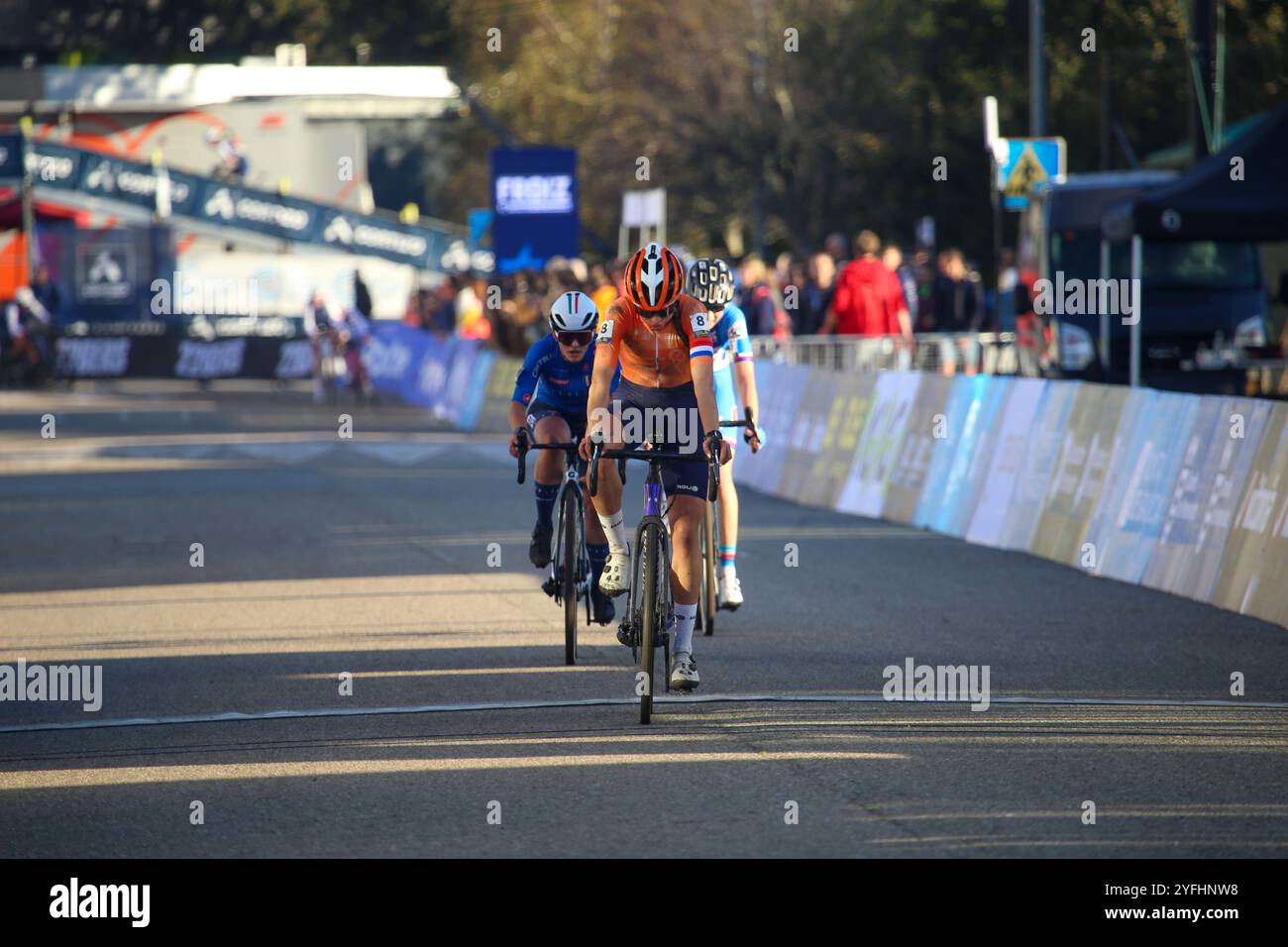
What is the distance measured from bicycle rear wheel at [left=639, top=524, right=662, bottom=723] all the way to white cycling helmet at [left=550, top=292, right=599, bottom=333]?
1.93 m

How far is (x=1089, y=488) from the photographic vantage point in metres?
14.5

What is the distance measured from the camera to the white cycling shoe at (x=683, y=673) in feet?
31.4

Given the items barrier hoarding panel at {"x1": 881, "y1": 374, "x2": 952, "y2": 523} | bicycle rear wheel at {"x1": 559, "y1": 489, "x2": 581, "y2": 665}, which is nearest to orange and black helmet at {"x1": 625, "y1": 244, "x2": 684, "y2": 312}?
bicycle rear wheel at {"x1": 559, "y1": 489, "x2": 581, "y2": 665}

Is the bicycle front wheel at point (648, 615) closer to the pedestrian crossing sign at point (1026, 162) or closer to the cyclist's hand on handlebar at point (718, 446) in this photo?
the cyclist's hand on handlebar at point (718, 446)

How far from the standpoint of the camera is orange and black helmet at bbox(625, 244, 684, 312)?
9445 mm

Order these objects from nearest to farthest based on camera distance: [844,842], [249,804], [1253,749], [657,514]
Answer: [844,842], [249,804], [1253,749], [657,514]

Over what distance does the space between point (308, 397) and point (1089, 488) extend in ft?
91.7

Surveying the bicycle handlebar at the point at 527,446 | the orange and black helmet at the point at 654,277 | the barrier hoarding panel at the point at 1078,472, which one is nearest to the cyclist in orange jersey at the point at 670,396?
the orange and black helmet at the point at 654,277

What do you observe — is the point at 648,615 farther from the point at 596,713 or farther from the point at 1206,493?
the point at 1206,493

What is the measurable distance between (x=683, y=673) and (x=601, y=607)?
1889mm

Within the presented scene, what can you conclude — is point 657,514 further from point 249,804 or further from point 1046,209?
point 1046,209

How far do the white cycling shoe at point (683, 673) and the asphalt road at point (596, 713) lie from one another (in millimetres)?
141

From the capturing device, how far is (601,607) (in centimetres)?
1144

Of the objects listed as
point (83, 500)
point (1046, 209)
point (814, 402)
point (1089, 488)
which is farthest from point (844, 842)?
point (1046, 209)
